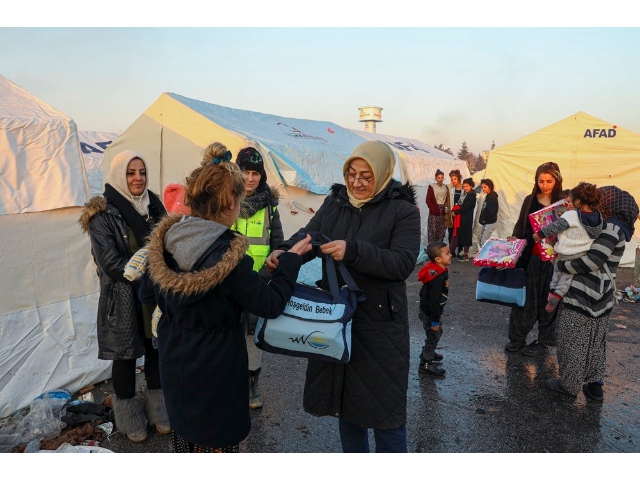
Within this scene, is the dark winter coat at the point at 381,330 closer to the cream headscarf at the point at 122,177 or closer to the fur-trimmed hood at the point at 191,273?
the fur-trimmed hood at the point at 191,273

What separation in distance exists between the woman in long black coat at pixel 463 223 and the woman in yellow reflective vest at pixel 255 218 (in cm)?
838

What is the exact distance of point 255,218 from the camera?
3646 millimetres

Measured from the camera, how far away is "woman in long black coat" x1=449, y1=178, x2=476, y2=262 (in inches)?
444

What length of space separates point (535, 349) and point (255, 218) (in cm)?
358

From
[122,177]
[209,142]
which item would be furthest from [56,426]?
[209,142]

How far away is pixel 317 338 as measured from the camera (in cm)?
227

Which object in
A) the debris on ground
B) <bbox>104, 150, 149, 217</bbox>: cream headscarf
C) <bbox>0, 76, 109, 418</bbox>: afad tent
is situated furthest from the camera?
<bbox>0, 76, 109, 418</bbox>: afad tent

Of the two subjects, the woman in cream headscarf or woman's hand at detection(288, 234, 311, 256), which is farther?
the woman in cream headscarf

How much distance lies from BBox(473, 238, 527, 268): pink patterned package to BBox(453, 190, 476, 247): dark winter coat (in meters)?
6.34

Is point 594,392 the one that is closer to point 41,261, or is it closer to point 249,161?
point 249,161

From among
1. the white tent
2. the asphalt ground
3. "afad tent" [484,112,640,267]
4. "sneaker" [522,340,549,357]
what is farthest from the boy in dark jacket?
the white tent

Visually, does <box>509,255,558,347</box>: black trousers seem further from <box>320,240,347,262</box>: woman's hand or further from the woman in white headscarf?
the woman in white headscarf

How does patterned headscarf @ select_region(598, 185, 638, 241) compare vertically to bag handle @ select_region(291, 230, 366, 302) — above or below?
above

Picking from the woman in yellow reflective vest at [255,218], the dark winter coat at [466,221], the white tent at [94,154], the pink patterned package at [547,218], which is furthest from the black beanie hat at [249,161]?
the dark winter coat at [466,221]
